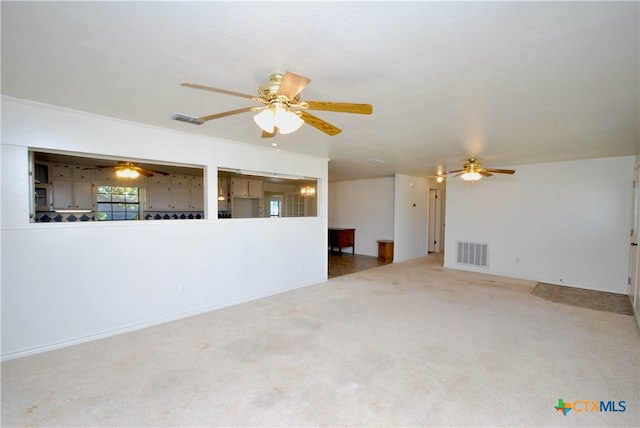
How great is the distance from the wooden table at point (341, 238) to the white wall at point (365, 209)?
0.20 m

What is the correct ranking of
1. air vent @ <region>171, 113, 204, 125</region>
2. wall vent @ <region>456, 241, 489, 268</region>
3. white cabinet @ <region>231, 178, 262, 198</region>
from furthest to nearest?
white cabinet @ <region>231, 178, 262, 198</region>, wall vent @ <region>456, 241, 489, 268</region>, air vent @ <region>171, 113, 204, 125</region>

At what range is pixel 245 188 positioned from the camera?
751 cm

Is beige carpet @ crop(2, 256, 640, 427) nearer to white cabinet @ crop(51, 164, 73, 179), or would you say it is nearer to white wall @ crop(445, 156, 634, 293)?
white wall @ crop(445, 156, 634, 293)

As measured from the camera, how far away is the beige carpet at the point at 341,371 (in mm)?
1894

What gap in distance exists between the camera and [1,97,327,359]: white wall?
2551 millimetres

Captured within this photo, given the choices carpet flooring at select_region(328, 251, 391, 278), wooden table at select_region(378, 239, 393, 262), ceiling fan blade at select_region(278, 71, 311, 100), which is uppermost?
ceiling fan blade at select_region(278, 71, 311, 100)

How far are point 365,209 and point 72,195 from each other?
268 inches

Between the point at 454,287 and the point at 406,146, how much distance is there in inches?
106

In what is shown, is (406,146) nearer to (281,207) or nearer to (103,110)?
(103,110)

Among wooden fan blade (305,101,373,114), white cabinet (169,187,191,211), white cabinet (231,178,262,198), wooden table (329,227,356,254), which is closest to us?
wooden fan blade (305,101,373,114)

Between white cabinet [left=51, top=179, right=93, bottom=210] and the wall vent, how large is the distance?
7946 millimetres

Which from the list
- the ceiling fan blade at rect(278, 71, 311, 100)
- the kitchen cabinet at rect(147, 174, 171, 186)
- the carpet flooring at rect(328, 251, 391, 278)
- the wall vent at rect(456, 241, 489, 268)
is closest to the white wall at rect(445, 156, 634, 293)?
the wall vent at rect(456, 241, 489, 268)

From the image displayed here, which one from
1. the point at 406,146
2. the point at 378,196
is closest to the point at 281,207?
the point at 378,196

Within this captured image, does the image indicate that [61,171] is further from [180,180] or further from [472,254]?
[472,254]
